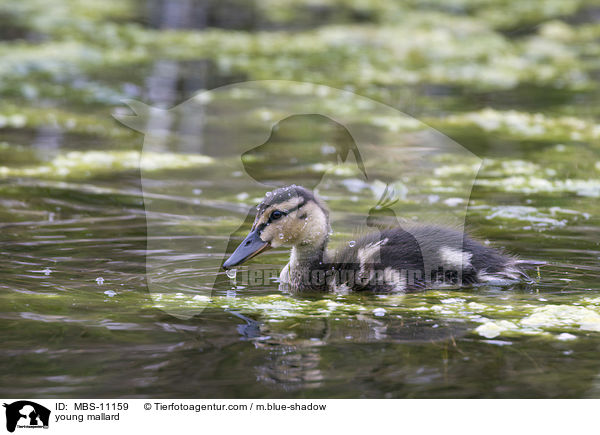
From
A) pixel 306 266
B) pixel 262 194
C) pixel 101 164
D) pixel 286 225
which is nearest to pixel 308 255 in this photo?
pixel 306 266

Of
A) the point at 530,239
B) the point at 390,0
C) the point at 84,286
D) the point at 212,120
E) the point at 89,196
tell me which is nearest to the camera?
the point at 84,286

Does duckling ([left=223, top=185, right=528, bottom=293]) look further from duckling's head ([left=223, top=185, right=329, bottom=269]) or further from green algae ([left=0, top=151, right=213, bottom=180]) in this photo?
green algae ([left=0, top=151, right=213, bottom=180])

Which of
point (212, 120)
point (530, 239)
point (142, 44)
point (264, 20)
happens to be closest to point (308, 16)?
point (264, 20)

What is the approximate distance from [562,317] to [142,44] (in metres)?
10.8

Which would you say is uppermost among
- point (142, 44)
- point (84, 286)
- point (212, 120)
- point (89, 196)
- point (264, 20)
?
point (264, 20)

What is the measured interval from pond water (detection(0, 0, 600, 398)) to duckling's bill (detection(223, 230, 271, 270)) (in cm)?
15

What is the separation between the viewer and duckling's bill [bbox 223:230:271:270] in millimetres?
4652

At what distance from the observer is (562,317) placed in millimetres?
4105

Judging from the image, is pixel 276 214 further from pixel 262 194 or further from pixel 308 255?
pixel 262 194

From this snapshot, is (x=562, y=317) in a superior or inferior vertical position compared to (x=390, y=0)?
inferior

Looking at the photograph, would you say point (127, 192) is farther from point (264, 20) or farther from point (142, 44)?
point (264, 20)
